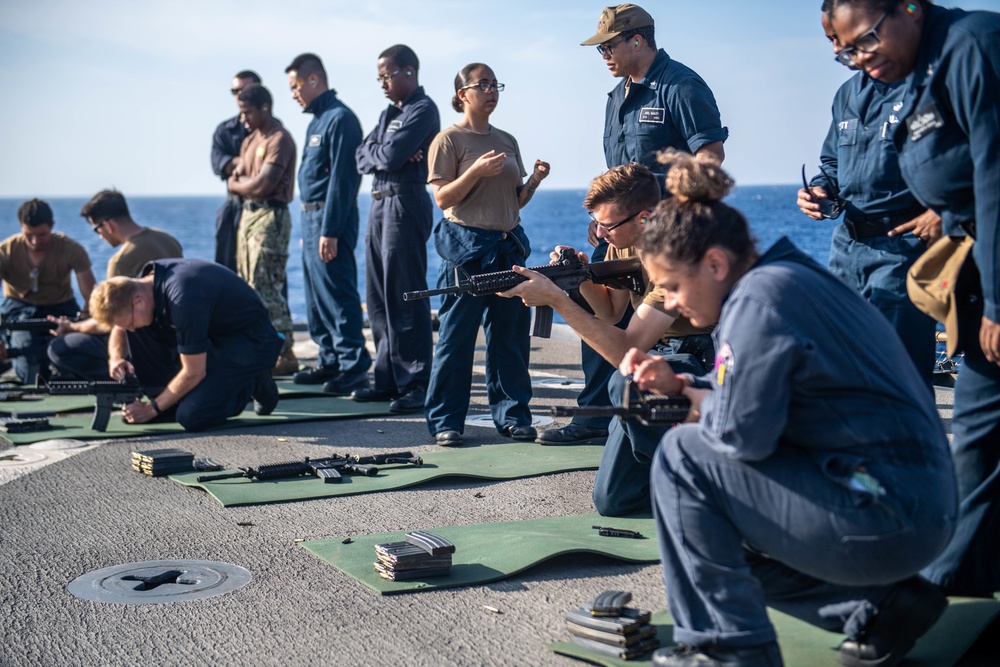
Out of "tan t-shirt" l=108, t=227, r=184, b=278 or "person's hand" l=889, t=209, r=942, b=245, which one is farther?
"tan t-shirt" l=108, t=227, r=184, b=278

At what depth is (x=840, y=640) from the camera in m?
3.49

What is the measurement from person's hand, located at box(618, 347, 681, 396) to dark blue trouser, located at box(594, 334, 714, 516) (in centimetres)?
136

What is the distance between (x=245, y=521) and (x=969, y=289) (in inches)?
133

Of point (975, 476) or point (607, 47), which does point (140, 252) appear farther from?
point (975, 476)

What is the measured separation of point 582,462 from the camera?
6406mm

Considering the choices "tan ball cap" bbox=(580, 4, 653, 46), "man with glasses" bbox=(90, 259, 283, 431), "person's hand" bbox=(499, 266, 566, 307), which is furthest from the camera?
"man with glasses" bbox=(90, 259, 283, 431)

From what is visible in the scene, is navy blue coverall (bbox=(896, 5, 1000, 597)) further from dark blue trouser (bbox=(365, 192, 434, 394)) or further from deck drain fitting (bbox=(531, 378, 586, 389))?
deck drain fitting (bbox=(531, 378, 586, 389))

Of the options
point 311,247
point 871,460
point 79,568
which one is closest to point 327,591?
point 79,568

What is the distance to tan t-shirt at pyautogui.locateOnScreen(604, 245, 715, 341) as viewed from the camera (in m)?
4.67

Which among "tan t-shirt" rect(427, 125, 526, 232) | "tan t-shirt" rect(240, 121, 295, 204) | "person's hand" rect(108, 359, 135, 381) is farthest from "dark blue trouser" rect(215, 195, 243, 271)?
"tan t-shirt" rect(427, 125, 526, 232)

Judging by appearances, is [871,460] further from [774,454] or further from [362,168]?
[362,168]

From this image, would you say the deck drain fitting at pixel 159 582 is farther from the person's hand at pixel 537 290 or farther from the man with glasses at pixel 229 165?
the man with glasses at pixel 229 165

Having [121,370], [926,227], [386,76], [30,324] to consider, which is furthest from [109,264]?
[926,227]

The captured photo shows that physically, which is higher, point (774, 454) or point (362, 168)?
point (362, 168)
